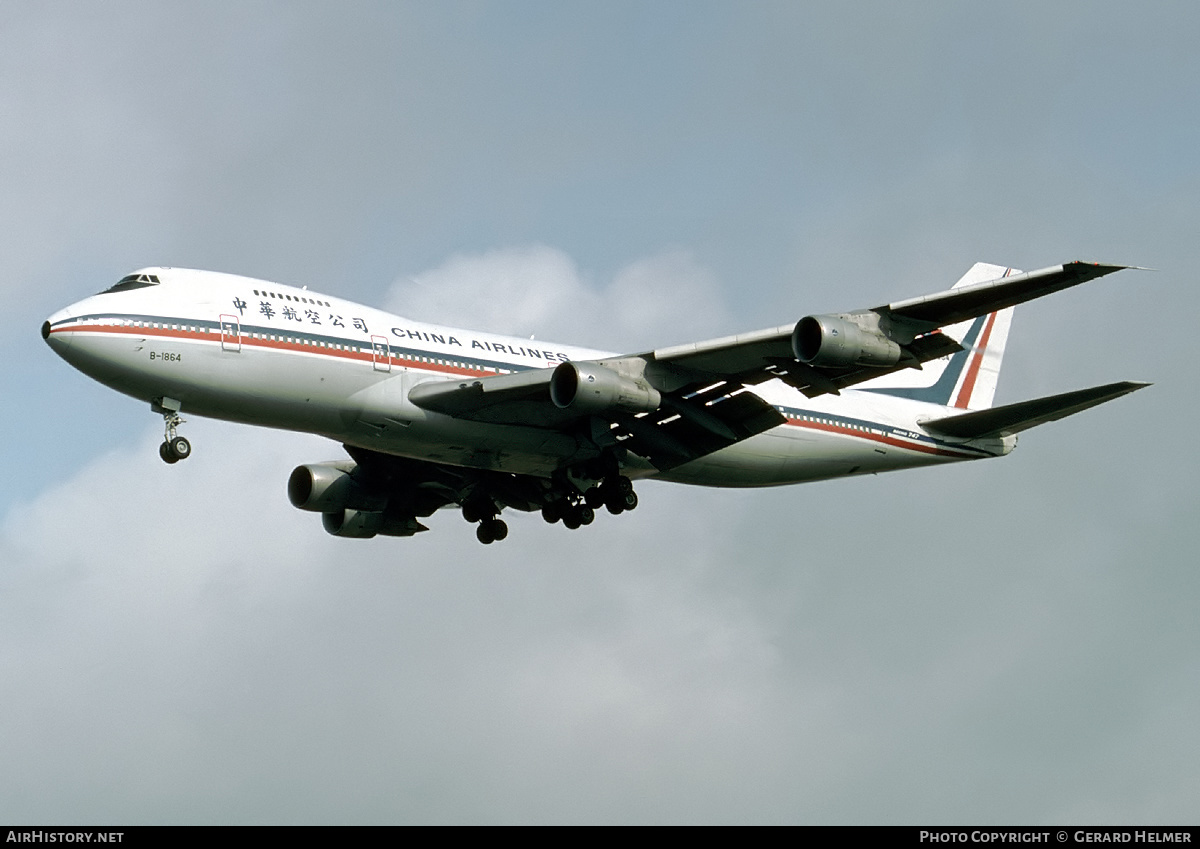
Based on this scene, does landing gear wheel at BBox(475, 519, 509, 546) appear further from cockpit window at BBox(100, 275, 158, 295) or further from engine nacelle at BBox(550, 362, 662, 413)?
cockpit window at BBox(100, 275, 158, 295)

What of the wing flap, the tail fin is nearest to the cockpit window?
the wing flap

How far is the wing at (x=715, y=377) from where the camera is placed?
34000mm

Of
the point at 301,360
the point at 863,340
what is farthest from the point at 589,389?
the point at 301,360

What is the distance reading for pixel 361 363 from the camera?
35.7m

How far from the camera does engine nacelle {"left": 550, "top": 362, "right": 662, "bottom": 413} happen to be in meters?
35.3

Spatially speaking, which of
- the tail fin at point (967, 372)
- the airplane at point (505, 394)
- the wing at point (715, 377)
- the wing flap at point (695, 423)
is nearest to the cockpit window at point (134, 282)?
the airplane at point (505, 394)

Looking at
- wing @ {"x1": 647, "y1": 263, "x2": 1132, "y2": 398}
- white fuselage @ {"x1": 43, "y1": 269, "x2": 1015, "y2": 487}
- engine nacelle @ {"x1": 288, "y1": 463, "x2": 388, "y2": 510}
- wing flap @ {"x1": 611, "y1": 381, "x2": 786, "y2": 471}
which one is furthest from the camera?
engine nacelle @ {"x1": 288, "y1": 463, "x2": 388, "y2": 510}

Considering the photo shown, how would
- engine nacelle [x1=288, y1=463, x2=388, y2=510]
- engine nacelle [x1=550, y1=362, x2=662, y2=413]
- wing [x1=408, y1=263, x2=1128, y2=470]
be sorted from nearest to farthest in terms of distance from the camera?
wing [x1=408, y1=263, x2=1128, y2=470]
engine nacelle [x1=550, y1=362, x2=662, y2=413]
engine nacelle [x1=288, y1=463, x2=388, y2=510]

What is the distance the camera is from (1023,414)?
42156mm

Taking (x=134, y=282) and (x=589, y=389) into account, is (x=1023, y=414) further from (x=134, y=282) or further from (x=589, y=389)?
(x=134, y=282)

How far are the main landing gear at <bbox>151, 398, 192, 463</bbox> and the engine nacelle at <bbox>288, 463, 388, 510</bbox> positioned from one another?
798 cm
